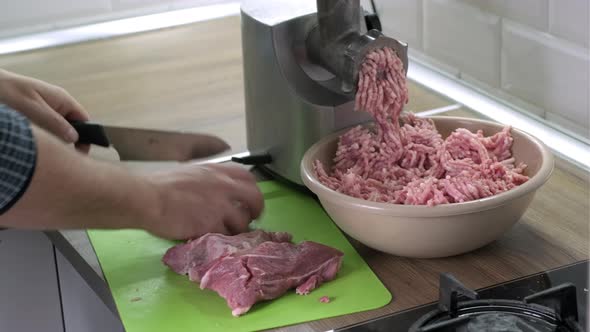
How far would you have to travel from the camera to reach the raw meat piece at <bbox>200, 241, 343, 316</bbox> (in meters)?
1.14

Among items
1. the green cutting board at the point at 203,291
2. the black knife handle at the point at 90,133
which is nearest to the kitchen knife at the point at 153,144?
the black knife handle at the point at 90,133

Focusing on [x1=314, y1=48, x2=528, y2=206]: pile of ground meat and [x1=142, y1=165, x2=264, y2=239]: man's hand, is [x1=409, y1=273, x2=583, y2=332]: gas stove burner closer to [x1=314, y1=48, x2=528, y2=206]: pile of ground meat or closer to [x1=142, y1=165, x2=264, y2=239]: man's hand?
[x1=314, y1=48, x2=528, y2=206]: pile of ground meat

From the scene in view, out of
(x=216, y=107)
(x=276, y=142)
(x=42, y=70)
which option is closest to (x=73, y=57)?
(x=42, y=70)

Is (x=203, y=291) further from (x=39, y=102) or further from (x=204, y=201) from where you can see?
(x=39, y=102)

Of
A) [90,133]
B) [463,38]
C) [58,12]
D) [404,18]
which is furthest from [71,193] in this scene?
[58,12]

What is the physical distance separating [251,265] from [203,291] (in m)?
0.07

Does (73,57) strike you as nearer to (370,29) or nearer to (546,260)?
(370,29)

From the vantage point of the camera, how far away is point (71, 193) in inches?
39.2

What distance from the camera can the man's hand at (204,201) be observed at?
1.22m

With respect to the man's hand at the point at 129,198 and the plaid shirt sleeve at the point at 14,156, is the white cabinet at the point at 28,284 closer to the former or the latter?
the man's hand at the point at 129,198

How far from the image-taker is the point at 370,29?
138 centimetres

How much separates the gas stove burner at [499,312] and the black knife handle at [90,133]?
551 mm

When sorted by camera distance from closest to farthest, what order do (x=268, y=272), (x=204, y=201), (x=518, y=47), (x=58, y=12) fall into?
(x=268, y=272) < (x=204, y=201) < (x=518, y=47) < (x=58, y=12)

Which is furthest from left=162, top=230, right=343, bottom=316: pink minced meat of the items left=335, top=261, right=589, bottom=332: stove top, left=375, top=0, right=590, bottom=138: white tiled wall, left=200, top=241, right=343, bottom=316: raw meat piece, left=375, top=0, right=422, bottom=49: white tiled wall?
left=375, top=0, right=422, bottom=49: white tiled wall
